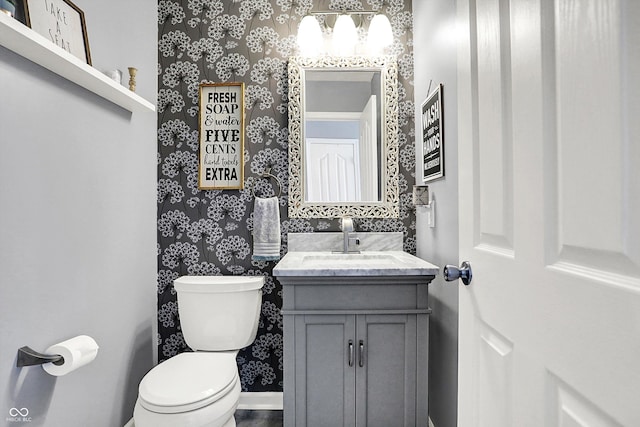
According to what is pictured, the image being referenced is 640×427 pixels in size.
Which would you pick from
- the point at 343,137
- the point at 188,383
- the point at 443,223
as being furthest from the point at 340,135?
the point at 188,383

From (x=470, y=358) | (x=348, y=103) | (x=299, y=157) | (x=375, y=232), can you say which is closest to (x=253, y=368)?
(x=375, y=232)

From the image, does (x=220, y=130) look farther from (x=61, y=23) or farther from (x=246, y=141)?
(x=61, y=23)

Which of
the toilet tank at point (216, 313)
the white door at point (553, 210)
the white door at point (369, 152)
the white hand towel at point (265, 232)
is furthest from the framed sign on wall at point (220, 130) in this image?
the white door at point (553, 210)

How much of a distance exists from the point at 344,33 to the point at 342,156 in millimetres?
682

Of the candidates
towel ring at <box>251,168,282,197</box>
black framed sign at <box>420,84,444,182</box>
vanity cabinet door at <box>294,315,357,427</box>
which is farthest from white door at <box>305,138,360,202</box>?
vanity cabinet door at <box>294,315,357,427</box>

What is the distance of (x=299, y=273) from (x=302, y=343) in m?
0.31

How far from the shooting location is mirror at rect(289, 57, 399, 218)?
79.5 inches

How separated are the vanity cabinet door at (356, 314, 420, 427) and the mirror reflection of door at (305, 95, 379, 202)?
0.78m

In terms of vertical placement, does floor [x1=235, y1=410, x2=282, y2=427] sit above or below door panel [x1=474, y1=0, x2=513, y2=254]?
below

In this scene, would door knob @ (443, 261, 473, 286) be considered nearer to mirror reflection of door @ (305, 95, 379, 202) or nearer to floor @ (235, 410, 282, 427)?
mirror reflection of door @ (305, 95, 379, 202)

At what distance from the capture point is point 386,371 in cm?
150

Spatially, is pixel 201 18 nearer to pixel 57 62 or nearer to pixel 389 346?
pixel 57 62

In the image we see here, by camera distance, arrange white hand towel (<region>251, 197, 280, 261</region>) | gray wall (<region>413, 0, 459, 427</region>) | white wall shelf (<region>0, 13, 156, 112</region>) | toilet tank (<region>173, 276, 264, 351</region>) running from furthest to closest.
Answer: white hand towel (<region>251, 197, 280, 261</region>), toilet tank (<region>173, 276, 264, 351</region>), gray wall (<region>413, 0, 459, 427</region>), white wall shelf (<region>0, 13, 156, 112</region>)

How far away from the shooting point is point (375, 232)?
204 centimetres
